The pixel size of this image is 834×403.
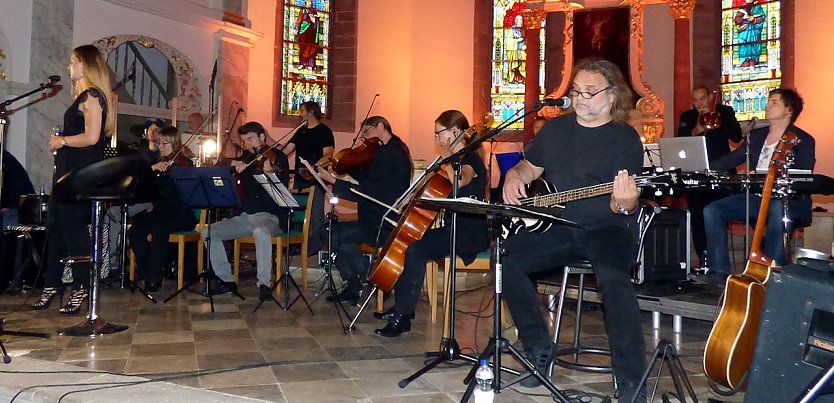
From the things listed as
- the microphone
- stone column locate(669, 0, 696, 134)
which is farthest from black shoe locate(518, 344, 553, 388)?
stone column locate(669, 0, 696, 134)

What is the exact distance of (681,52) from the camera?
11945mm

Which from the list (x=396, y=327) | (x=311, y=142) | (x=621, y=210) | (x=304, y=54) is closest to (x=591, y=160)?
(x=621, y=210)

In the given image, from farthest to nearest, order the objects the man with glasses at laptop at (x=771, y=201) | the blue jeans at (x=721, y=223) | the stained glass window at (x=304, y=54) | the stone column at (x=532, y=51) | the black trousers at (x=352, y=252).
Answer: the stone column at (x=532, y=51)
the stained glass window at (x=304, y=54)
the black trousers at (x=352, y=252)
the blue jeans at (x=721, y=223)
the man with glasses at laptop at (x=771, y=201)

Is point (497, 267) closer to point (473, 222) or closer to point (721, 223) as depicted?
point (473, 222)

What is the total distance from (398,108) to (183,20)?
4.29 meters

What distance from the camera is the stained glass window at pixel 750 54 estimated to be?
1155cm

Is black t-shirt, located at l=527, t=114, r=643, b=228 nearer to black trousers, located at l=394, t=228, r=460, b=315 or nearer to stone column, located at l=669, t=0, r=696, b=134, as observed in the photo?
black trousers, located at l=394, t=228, r=460, b=315

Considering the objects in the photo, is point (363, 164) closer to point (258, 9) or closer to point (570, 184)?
point (570, 184)

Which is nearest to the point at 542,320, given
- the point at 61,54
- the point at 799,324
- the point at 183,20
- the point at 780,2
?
the point at 799,324

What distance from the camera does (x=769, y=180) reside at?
3457 mm

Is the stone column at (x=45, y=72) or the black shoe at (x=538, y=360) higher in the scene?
the stone column at (x=45, y=72)

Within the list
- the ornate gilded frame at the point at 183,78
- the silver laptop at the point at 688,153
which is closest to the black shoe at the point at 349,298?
the silver laptop at the point at 688,153

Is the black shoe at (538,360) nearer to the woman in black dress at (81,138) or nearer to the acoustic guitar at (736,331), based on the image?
the acoustic guitar at (736,331)

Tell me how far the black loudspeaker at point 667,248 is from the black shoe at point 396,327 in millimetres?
1940
